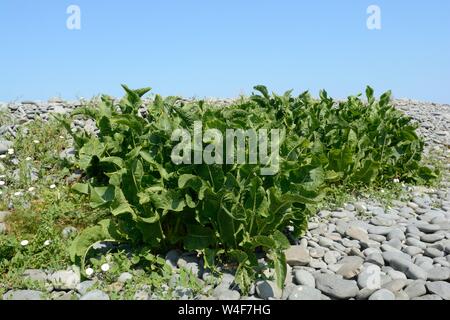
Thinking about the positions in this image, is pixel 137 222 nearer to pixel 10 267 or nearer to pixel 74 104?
pixel 10 267

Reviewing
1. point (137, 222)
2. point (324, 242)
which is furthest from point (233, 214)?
point (324, 242)

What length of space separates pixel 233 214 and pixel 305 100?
3.70 meters

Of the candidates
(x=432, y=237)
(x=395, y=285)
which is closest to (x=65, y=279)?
(x=395, y=285)

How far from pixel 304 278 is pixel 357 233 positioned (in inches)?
43.5

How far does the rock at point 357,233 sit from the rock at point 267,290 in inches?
49.8

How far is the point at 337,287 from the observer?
3.54 metres

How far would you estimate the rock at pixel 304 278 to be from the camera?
363 cm

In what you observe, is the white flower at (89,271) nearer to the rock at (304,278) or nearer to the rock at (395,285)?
the rock at (304,278)

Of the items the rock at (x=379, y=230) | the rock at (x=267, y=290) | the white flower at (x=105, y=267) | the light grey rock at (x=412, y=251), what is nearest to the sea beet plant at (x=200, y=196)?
the rock at (x=267, y=290)

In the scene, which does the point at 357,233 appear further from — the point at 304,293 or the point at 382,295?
the point at 304,293

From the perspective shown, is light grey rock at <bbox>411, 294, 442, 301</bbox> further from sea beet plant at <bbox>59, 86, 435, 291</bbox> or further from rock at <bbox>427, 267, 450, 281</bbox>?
sea beet plant at <bbox>59, 86, 435, 291</bbox>

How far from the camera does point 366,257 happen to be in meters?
4.11

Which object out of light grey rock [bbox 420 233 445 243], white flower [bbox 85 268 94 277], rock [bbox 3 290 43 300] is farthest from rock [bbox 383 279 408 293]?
rock [bbox 3 290 43 300]
